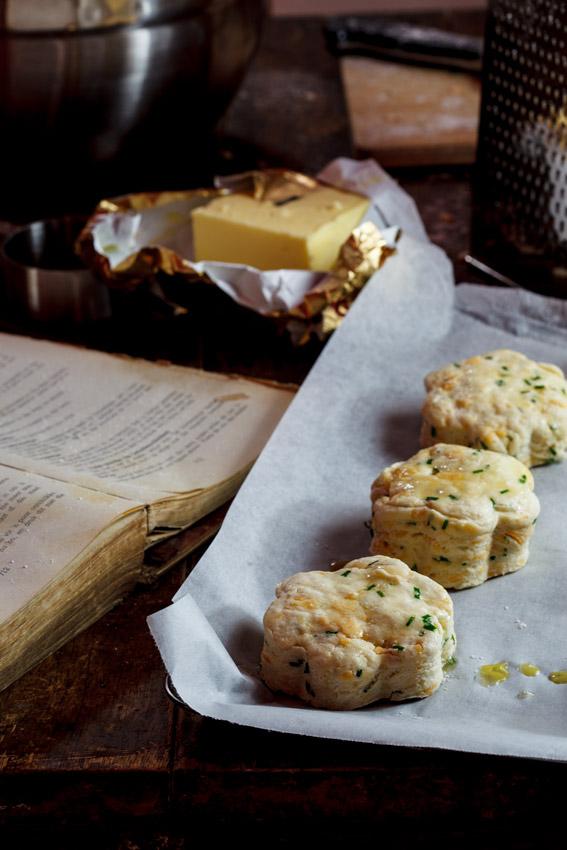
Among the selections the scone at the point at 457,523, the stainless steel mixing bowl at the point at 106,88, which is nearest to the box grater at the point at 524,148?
the stainless steel mixing bowl at the point at 106,88

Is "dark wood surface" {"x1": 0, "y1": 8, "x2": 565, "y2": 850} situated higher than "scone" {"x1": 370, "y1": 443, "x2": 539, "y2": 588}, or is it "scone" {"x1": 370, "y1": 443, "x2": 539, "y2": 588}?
"scone" {"x1": 370, "y1": 443, "x2": 539, "y2": 588}

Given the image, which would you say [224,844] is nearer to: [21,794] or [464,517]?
[21,794]

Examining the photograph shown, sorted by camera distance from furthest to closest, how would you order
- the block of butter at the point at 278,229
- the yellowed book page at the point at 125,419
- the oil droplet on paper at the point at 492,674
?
the block of butter at the point at 278,229 → the yellowed book page at the point at 125,419 → the oil droplet on paper at the point at 492,674

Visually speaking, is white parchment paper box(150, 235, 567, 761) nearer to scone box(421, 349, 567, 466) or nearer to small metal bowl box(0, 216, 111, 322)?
scone box(421, 349, 567, 466)

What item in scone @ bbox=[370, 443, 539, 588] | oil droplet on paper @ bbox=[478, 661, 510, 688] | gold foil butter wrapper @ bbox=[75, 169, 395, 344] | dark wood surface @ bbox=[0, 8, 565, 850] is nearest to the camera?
dark wood surface @ bbox=[0, 8, 565, 850]

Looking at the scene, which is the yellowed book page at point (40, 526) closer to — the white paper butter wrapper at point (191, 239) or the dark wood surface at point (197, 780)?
the dark wood surface at point (197, 780)

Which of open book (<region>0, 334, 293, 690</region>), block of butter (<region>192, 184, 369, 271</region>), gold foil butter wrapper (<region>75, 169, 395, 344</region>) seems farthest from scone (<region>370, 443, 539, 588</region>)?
block of butter (<region>192, 184, 369, 271</region>)

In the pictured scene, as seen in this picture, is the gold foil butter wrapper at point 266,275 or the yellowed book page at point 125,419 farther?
the gold foil butter wrapper at point 266,275
